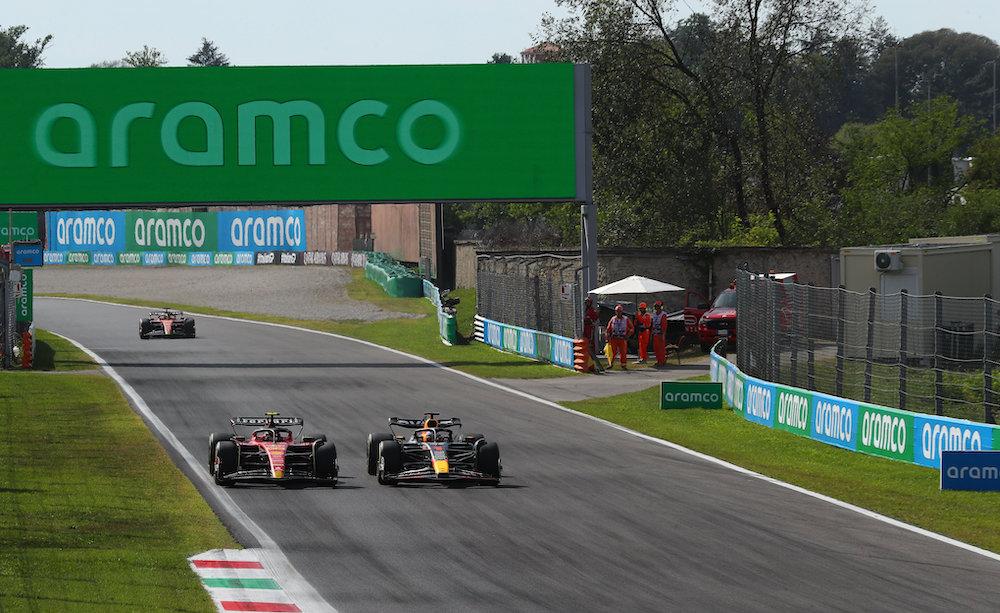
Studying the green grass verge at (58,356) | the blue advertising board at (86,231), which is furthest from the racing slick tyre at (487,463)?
the blue advertising board at (86,231)

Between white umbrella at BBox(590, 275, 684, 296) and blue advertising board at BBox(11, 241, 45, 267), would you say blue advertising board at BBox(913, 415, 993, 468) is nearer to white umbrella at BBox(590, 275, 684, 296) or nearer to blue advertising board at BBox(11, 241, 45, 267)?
white umbrella at BBox(590, 275, 684, 296)

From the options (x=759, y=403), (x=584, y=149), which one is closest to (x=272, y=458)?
(x=759, y=403)

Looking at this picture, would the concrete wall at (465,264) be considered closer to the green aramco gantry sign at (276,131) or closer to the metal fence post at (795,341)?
the green aramco gantry sign at (276,131)

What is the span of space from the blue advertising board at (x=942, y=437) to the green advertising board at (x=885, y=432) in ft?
0.68

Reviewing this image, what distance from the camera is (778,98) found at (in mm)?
58969

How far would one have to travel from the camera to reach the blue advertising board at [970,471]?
18656 mm

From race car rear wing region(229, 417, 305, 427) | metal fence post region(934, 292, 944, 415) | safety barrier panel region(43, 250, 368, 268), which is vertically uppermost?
safety barrier panel region(43, 250, 368, 268)

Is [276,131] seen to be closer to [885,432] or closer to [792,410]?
[792,410]

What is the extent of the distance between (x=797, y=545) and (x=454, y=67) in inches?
1171

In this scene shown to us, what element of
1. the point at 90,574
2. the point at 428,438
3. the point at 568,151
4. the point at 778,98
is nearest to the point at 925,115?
the point at 778,98

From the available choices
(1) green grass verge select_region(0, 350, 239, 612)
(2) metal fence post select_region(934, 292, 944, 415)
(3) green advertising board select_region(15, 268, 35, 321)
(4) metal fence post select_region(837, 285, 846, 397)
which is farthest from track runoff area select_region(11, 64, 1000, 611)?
(2) metal fence post select_region(934, 292, 944, 415)

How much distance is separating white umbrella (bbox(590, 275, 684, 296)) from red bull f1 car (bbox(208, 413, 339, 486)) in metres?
23.6

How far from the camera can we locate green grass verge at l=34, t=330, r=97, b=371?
41688mm

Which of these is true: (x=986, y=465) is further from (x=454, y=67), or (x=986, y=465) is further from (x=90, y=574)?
(x=454, y=67)
